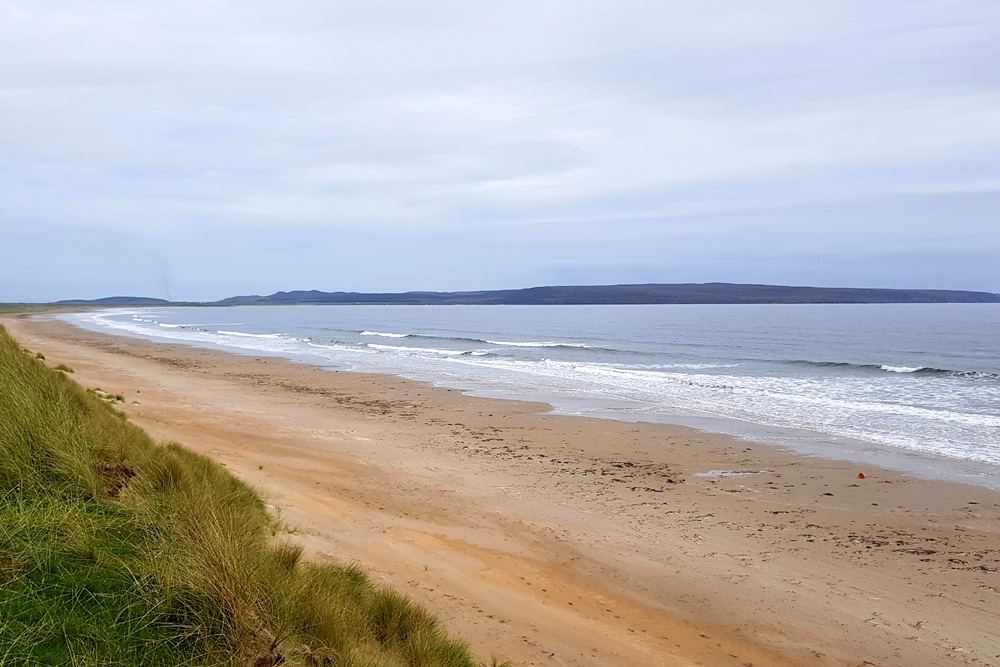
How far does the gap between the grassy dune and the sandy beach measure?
122cm

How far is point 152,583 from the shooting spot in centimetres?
360

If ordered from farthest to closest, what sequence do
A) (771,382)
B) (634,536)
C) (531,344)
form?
(531,344)
(771,382)
(634,536)

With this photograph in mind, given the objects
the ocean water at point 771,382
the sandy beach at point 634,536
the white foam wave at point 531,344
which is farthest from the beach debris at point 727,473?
the white foam wave at point 531,344

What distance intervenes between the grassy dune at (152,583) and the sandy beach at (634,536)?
47.9 inches

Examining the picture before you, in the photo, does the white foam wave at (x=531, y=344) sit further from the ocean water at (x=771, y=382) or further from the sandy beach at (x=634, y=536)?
the sandy beach at (x=634, y=536)

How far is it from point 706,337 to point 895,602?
161ft

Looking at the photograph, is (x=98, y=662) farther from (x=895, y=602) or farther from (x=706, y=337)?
(x=706, y=337)

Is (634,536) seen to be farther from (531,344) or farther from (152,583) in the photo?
(531,344)

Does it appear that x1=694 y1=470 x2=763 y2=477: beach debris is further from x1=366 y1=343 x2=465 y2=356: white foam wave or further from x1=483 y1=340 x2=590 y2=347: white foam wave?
x1=483 y1=340 x2=590 y2=347: white foam wave

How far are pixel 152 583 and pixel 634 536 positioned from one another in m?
6.25

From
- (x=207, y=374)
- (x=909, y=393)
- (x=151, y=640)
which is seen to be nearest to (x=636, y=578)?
(x=151, y=640)

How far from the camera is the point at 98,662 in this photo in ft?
9.62

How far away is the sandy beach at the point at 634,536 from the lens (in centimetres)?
584

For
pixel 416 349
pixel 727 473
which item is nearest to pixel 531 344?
pixel 416 349
